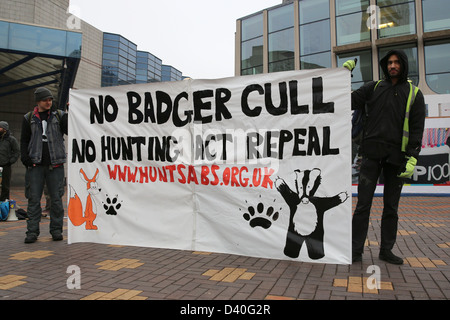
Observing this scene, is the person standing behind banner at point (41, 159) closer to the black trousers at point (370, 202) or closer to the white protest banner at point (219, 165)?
the white protest banner at point (219, 165)

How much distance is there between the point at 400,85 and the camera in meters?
3.49

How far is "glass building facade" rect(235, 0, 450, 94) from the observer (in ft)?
63.4

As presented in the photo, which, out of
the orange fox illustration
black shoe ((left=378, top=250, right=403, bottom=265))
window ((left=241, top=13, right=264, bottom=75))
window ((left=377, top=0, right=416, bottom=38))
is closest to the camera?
black shoe ((left=378, top=250, right=403, bottom=265))

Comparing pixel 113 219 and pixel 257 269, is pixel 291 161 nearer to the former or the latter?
pixel 257 269

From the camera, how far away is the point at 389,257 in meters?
3.49

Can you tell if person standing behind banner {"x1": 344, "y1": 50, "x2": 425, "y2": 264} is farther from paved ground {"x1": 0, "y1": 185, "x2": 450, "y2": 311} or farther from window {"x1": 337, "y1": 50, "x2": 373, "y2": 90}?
window {"x1": 337, "y1": 50, "x2": 373, "y2": 90}

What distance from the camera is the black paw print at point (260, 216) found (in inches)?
138

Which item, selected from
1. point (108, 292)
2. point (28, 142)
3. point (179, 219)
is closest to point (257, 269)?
point (179, 219)

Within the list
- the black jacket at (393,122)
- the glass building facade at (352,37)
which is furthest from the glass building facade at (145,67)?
the black jacket at (393,122)

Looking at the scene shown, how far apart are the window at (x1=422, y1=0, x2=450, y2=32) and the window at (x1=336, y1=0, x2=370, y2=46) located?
2992 mm

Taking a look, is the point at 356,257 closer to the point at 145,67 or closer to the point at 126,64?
the point at 126,64

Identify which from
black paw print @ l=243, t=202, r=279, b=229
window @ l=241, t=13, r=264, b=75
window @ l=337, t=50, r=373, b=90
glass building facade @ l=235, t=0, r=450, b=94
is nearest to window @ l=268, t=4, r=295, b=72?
glass building facade @ l=235, t=0, r=450, b=94
